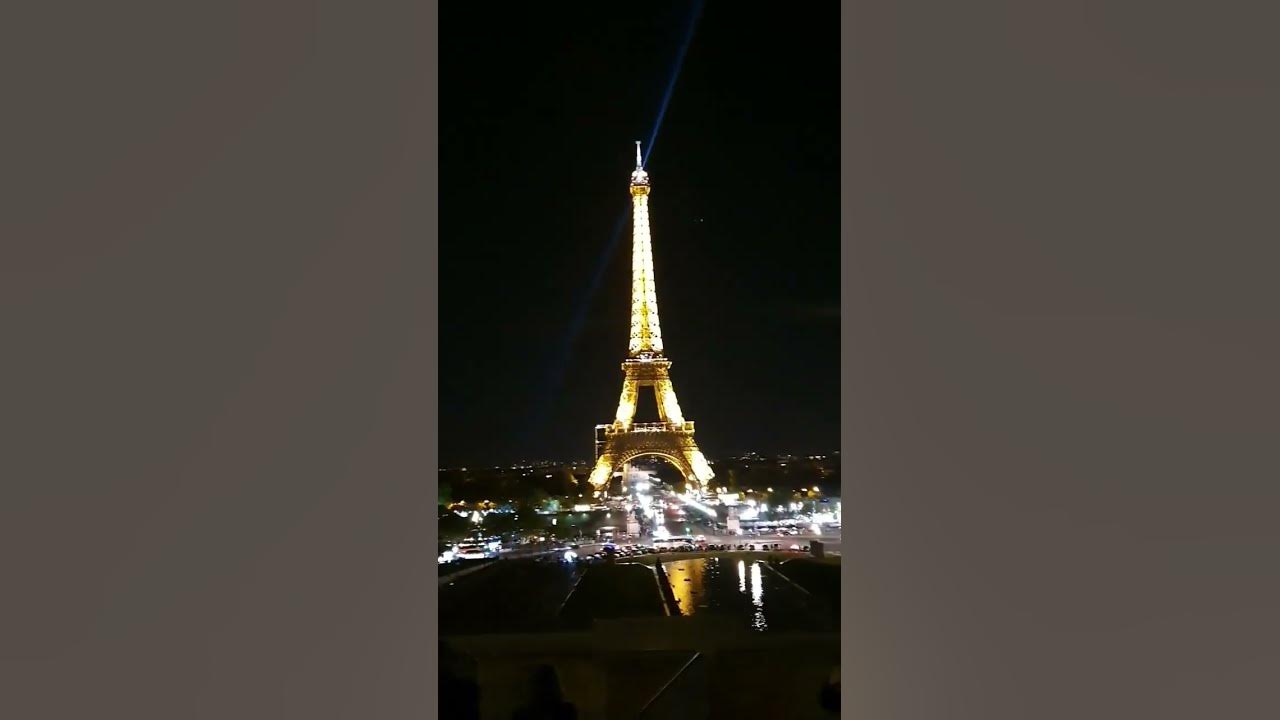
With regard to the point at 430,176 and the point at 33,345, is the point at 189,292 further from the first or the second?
the point at 430,176

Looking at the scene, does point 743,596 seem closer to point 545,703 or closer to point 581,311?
point 545,703

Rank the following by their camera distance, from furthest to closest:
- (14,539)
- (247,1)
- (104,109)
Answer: (247,1)
(104,109)
(14,539)

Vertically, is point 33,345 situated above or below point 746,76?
below

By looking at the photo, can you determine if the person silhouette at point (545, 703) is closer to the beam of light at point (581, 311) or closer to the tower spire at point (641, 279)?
the beam of light at point (581, 311)

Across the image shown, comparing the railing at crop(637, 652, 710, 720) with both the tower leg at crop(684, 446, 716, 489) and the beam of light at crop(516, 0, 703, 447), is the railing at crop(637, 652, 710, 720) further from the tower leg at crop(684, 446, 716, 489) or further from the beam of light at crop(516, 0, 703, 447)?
the beam of light at crop(516, 0, 703, 447)

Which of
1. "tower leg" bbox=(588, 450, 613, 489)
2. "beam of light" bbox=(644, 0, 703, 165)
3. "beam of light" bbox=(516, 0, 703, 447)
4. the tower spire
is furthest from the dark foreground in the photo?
"beam of light" bbox=(644, 0, 703, 165)

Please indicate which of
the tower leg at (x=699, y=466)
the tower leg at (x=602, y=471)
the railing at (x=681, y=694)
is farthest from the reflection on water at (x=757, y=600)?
the tower leg at (x=602, y=471)
